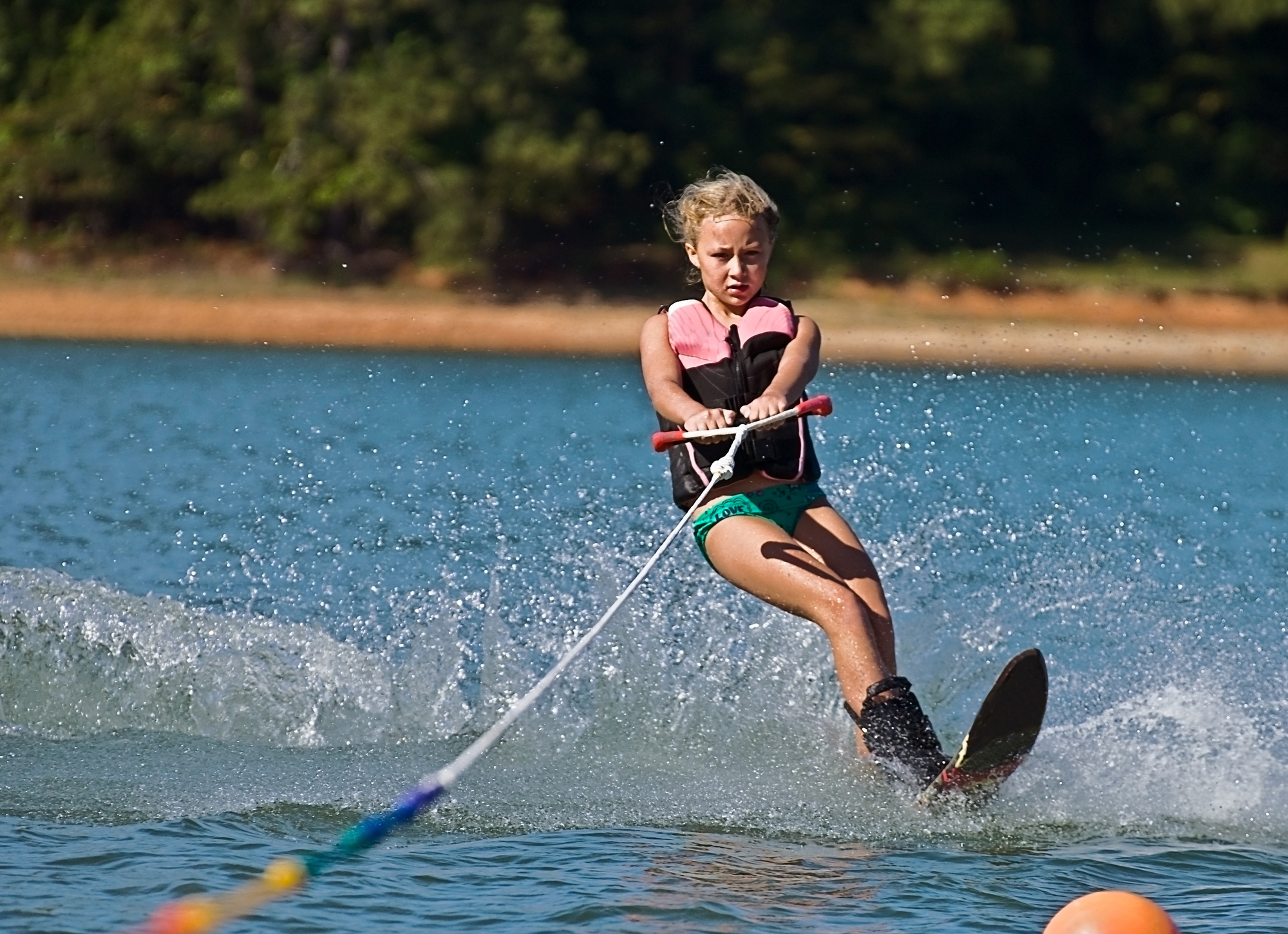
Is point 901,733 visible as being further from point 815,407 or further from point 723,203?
point 723,203

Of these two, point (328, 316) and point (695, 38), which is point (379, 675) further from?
point (695, 38)

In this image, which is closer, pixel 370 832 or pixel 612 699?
pixel 370 832

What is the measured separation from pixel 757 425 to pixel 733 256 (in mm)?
605

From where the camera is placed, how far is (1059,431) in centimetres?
1484

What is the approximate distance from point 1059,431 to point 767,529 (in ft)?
33.3

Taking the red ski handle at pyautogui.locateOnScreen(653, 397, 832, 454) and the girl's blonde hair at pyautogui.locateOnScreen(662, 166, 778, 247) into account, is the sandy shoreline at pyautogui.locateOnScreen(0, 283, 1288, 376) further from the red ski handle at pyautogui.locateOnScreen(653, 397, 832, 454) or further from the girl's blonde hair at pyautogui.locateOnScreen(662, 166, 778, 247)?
the red ski handle at pyautogui.locateOnScreen(653, 397, 832, 454)

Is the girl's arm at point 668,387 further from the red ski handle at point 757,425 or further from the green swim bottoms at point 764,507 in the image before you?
the green swim bottoms at point 764,507

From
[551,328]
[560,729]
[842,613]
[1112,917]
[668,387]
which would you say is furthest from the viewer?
[551,328]

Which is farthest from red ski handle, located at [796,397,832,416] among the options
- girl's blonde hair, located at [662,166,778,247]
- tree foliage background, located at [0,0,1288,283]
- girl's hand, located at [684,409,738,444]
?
tree foliage background, located at [0,0,1288,283]

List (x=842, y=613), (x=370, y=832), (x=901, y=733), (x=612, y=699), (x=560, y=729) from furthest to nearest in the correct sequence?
(x=612, y=699) → (x=560, y=729) → (x=842, y=613) → (x=901, y=733) → (x=370, y=832)

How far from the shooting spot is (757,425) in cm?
487

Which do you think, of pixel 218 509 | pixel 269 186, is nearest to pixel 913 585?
pixel 218 509

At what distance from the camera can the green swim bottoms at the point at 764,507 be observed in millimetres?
5258

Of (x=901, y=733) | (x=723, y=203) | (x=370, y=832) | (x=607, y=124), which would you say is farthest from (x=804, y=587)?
(x=607, y=124)
